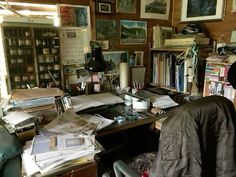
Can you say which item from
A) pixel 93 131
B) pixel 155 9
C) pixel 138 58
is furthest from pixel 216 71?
pixel 93 131

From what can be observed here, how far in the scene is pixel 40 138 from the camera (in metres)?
1.09

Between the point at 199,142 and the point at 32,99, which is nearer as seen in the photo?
the point at 199,142

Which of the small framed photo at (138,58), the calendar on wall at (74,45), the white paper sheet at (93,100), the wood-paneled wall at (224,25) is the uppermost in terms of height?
the wood-paneled wall at (224,25)

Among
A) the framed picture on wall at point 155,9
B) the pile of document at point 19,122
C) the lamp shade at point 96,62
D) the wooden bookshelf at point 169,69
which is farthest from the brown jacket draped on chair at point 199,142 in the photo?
the framed picture on wall at point 155,9

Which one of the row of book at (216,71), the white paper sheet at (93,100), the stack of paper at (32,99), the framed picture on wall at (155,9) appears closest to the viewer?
the stack of paper at (32,99)

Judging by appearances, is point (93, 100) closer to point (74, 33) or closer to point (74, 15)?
point (74, 33)

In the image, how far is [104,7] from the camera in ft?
6.07

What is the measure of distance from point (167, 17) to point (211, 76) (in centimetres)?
85

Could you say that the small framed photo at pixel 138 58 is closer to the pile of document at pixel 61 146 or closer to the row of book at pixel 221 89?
the row of book at pixel 221 89

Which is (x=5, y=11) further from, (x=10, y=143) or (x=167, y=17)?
(x=167, y=17)

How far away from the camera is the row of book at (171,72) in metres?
1.87

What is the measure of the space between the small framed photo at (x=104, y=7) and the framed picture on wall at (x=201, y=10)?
78cm

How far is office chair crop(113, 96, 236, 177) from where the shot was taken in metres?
0.80

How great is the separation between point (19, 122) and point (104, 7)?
48.2 inches
